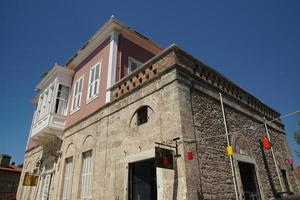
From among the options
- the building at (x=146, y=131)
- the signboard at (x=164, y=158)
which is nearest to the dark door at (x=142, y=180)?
the building at (x=146, y=131)

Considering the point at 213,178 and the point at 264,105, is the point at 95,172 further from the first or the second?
the point at 264,105

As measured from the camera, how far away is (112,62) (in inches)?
415

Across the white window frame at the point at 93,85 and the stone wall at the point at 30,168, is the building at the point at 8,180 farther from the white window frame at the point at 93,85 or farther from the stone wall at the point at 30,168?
the white window frame at the point at 93,85

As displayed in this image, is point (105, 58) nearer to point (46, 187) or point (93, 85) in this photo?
point (93, 85)

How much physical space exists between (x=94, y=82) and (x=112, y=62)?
5.31 feet

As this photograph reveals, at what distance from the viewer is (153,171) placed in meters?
7.27

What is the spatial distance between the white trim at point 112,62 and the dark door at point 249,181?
237 inches

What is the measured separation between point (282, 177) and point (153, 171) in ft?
23.0

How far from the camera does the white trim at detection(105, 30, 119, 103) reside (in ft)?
33.3

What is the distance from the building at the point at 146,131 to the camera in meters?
6.75

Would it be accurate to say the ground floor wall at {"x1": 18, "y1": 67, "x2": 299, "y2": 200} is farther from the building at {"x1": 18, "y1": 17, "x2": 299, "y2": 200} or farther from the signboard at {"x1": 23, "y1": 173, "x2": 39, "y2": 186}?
the signboard at {"x1": 23, "y1": 173, "x2": 39, "y2": 186}

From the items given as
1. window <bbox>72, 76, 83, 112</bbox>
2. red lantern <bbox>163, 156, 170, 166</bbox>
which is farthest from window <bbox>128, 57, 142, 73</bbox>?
red lantern <bbox>163, 156, 170, 166</bbox>

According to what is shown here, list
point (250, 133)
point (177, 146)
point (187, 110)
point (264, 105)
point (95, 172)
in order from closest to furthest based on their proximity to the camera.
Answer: point (177, 146)
point (187, 110)
point (95, 172)
point (250, 133)
point (264, 105)

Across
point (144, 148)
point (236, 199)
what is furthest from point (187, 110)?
point (236, 199)
